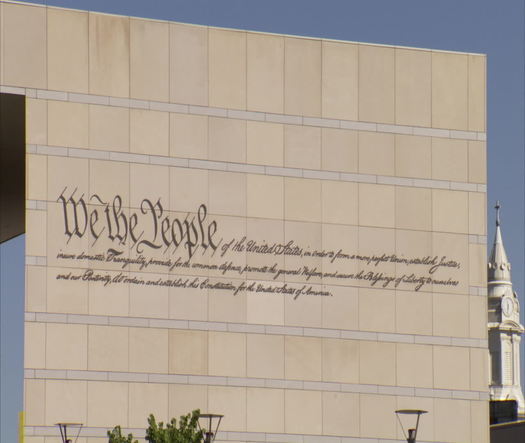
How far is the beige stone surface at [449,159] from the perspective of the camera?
2451 inches

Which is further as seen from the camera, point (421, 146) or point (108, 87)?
point (421, 146)

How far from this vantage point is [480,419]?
61.8m

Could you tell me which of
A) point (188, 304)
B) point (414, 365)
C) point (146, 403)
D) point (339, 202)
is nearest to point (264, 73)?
point (339, 202)

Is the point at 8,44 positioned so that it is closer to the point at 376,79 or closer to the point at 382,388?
the point at 376,79

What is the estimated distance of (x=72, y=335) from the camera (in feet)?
186

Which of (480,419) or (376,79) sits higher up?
(376,79)

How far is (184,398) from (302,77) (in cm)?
1211

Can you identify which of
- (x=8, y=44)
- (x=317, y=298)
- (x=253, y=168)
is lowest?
(x=317, y=298)

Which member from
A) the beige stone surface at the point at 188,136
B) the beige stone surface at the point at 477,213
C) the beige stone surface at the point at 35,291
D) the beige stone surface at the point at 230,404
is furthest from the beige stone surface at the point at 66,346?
the beige stone surface at the point at 477,213

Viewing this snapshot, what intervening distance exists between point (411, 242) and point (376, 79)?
5.97m

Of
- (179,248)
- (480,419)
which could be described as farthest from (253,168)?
(480,419)

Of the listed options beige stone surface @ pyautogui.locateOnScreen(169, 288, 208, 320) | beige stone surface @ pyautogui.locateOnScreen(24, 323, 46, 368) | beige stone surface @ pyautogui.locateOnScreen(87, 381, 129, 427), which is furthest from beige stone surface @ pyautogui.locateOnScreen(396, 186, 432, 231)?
beige stone surface @ pyautogui.locateOnScreen(24, 323, 46, 368)

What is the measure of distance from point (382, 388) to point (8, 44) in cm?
1745

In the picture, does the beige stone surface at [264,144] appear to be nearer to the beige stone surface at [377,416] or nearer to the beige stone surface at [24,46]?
the beige stone surface at [24,46]
